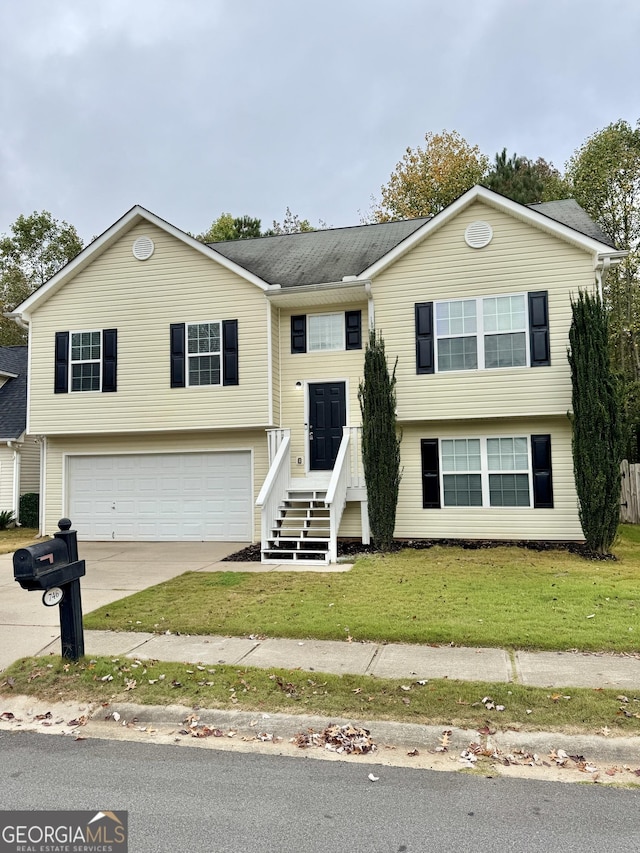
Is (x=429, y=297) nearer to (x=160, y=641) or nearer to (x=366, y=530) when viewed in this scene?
(x=366, y=530)

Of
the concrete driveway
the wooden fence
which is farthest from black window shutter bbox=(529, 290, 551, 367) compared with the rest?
the wooden fence

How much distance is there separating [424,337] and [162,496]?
7.14 meters

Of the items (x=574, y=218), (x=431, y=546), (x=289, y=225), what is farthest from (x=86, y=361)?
(x=289, y=225)

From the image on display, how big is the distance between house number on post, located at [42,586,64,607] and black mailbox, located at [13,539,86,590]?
62mm

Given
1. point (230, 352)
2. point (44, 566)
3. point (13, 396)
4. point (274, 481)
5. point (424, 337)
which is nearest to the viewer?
point (44, 566)

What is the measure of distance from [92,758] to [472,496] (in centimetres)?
970

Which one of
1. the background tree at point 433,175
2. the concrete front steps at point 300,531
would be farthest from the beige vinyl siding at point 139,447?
the background tree at point 433,175

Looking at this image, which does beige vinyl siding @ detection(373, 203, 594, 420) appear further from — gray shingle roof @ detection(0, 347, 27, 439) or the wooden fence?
gray shingle roof @ detection(0, 347, 27, 439)

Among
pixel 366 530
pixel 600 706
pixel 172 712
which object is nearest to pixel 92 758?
pixel 172 712

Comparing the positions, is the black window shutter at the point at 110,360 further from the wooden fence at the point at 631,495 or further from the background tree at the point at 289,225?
the background tree at the point at 289,225

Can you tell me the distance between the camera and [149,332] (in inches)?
Result: 533

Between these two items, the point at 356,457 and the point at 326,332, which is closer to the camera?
the point at 356,457

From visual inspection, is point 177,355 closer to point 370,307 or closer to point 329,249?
point 370,307

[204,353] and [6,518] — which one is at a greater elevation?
[204,353]
